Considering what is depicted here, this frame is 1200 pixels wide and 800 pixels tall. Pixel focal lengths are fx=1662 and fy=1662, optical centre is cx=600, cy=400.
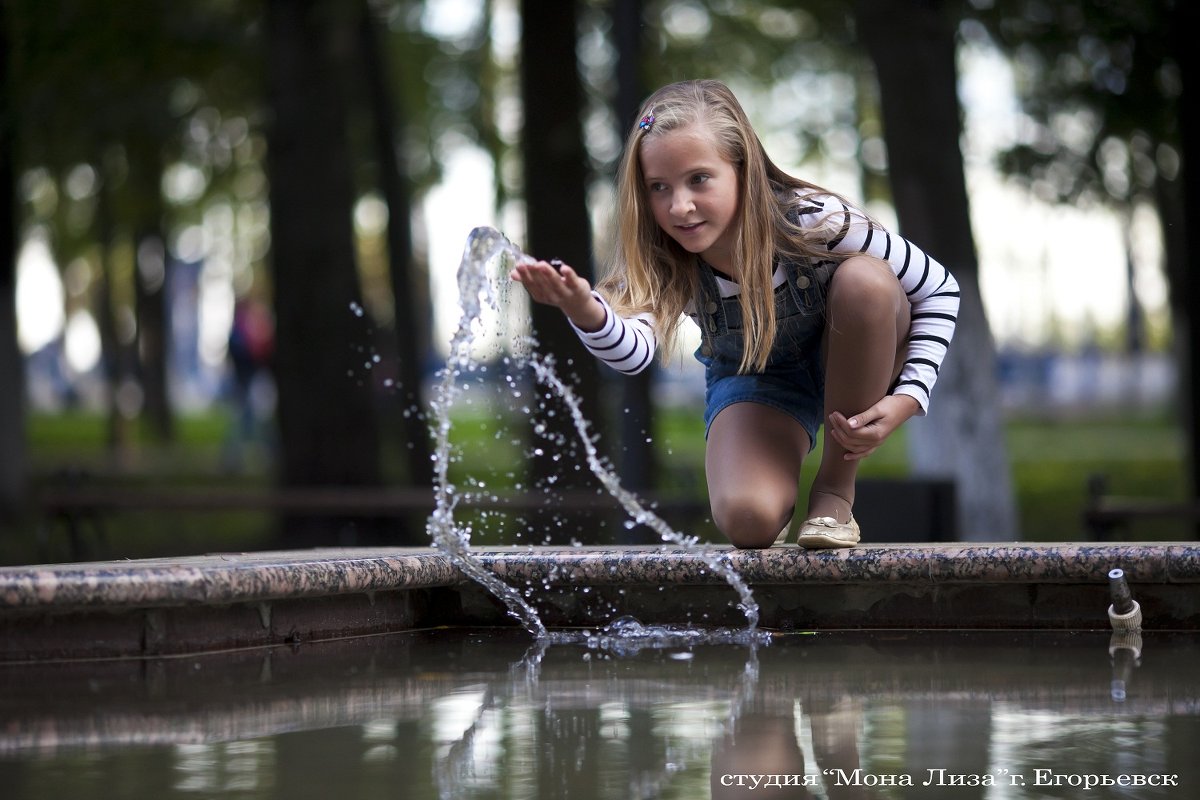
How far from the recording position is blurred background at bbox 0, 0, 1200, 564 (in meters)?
10.0

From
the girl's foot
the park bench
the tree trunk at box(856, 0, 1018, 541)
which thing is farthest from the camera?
the tree trunk at box(856, 0, 1018, 541)

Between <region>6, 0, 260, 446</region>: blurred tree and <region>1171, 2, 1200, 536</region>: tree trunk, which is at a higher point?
<region>6, 0, 260, 446</region>: blurred tree

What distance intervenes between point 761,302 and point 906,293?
1.52 ft

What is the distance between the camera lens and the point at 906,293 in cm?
465

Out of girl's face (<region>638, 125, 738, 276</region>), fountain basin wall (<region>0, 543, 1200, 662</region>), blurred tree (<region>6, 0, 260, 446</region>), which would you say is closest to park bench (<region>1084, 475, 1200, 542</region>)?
fountain basin wall (<region>0, 543, 1200, 662</region>)

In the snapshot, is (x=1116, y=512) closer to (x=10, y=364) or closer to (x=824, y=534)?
(x=824, y=534)

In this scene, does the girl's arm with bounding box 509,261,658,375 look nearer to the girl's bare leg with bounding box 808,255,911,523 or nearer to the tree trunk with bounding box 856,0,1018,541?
the girl's bare leg with bounding box 808,255,911,523

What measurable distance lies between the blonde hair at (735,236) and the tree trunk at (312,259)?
7.35 metres

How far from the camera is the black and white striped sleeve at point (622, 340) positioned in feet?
14.3

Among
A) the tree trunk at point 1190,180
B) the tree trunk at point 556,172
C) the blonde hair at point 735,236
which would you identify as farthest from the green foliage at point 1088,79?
the blonde hair at point 735,236

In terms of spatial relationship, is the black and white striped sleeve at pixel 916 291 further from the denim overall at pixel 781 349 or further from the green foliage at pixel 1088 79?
the green foliage at pixel 1088 79

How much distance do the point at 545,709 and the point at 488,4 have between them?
54.3 feet

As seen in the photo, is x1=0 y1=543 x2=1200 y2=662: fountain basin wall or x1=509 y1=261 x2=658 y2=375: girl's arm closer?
x1=0 y1=543 x2=1200 y2=662: fountain basin wall

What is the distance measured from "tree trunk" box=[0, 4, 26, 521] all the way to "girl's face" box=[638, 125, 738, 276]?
1144 centimetres
